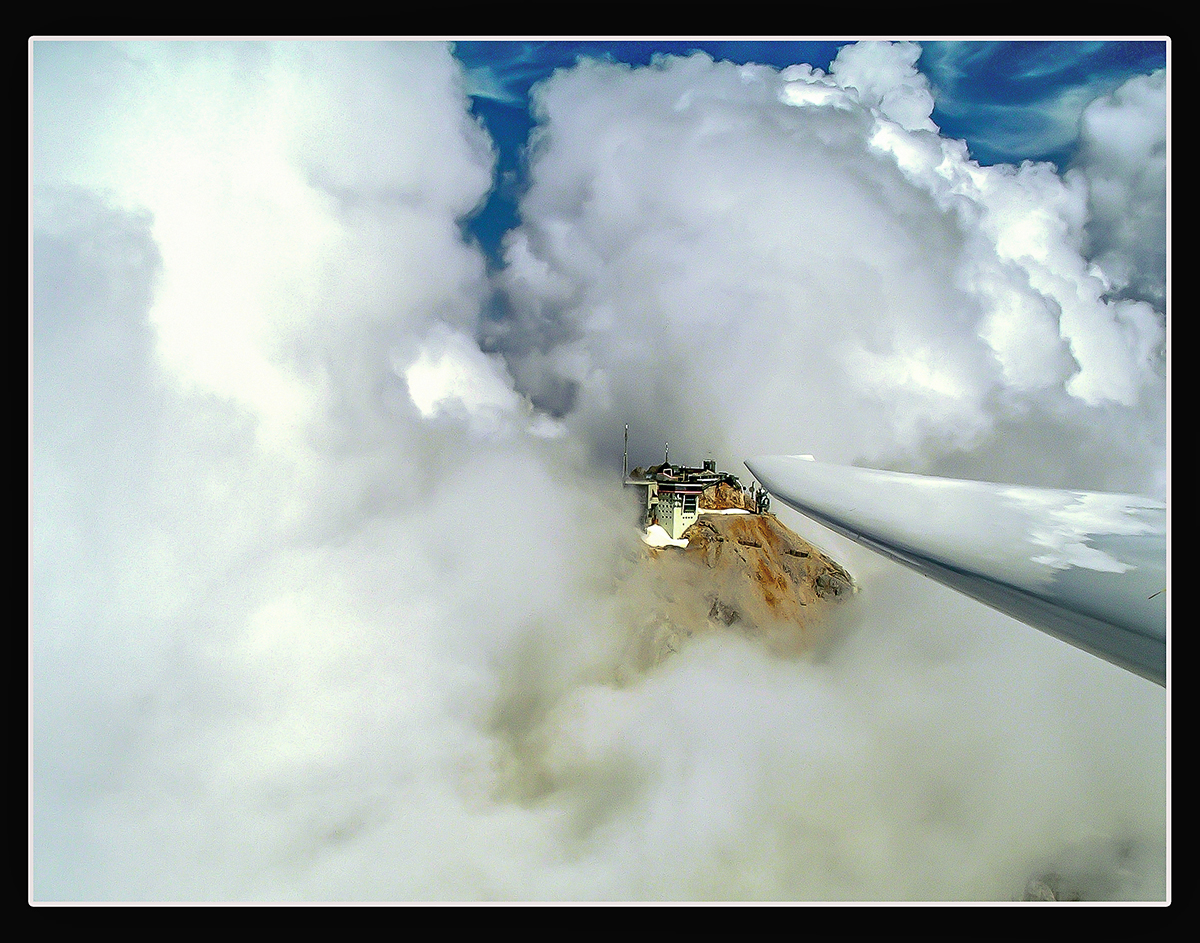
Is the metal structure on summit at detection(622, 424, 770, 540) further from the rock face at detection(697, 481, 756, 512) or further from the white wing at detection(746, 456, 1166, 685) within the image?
the white wing at detection(746, 456, 1166, 685)

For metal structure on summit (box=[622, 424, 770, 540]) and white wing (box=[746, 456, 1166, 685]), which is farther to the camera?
metal structure on summit (box=[622, 424, 770, 540])

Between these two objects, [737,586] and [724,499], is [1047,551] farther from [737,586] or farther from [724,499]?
[737,586]

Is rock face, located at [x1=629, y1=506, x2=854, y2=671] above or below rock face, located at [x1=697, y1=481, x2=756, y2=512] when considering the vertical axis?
below

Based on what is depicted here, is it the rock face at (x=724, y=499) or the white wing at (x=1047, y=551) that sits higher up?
the rock face at (x=724, y=499)

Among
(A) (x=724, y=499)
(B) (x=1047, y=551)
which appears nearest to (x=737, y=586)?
(A) (x=724, y=499)

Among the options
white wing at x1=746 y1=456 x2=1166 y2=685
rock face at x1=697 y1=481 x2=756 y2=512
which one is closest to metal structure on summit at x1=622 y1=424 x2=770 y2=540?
rock face at x1=697 y1=481 x2=756 y2=512

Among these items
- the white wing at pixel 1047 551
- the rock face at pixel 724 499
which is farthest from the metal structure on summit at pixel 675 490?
the white wing at pixel 1047 551

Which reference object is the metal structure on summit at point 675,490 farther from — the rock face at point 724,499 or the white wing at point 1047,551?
the white wing at point 1047,551
